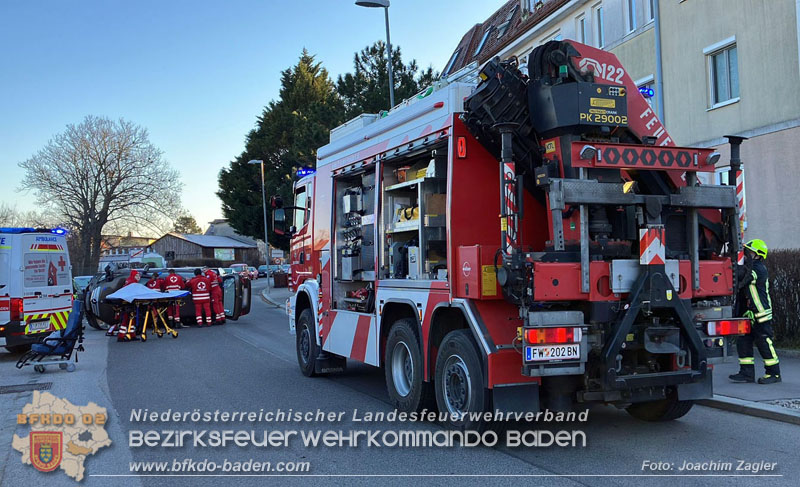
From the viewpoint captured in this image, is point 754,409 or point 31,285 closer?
point 754,409

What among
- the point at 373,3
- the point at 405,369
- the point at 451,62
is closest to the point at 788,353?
the point at 405,369

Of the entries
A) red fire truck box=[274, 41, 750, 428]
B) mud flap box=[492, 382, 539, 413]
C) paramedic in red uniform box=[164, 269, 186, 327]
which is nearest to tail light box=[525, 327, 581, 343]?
red fire truck box=[274, 41, 750, 428]

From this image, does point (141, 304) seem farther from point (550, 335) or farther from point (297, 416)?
point (550, 335)

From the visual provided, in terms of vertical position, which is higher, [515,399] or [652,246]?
[652,246]

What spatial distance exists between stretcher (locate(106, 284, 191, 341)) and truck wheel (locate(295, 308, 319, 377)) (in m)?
6.79

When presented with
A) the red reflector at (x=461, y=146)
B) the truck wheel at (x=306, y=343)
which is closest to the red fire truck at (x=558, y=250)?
the red reflector at (x=461, y=146)

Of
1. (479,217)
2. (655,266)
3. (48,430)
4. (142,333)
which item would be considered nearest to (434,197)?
(479,217)

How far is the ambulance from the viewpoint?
42.9ft

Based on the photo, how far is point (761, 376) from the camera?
877 centimetres

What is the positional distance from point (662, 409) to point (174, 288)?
46.4 feet

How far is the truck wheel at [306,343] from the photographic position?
1004 centimetres

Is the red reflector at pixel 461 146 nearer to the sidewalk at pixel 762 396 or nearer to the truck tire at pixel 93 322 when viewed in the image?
the sidewalk at pixel 762 396

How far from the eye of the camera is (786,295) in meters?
10.7

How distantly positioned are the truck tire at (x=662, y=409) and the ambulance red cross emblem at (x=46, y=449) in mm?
5476
